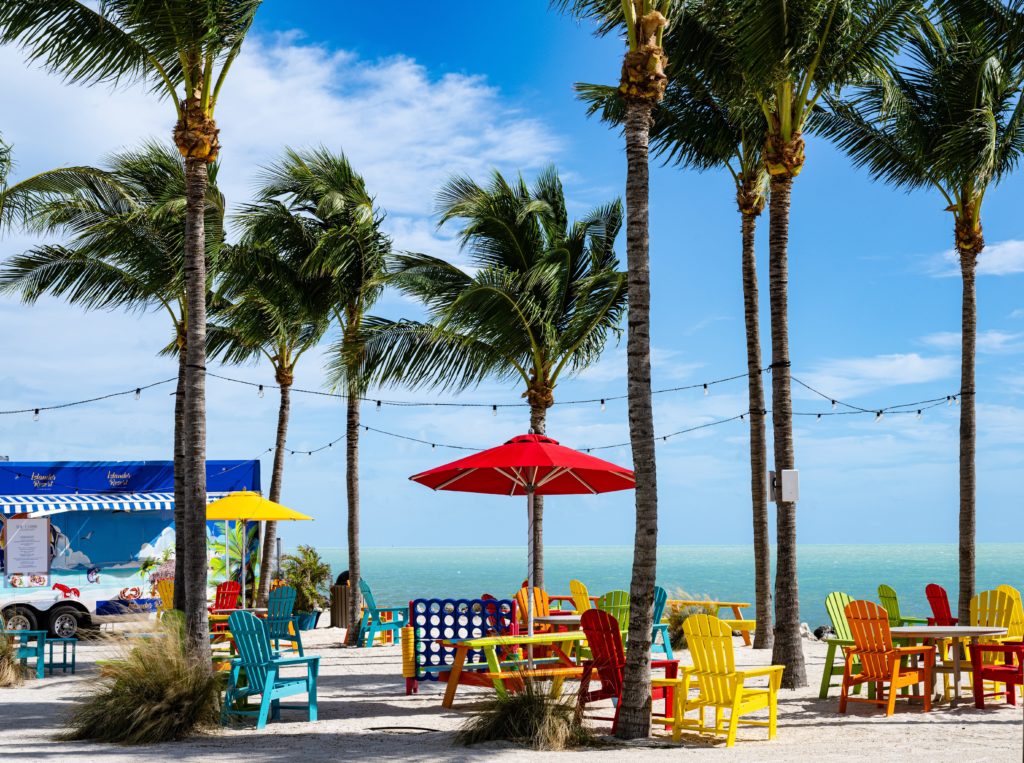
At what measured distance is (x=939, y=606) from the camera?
42.1ft

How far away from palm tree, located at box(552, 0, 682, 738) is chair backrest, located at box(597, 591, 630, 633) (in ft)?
12.5

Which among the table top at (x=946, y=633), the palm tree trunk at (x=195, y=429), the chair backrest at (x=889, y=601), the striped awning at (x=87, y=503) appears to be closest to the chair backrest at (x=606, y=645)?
the table top at (x=946, y=633)

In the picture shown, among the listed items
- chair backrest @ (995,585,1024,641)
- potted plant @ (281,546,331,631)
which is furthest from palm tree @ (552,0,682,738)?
potted plant @ (281,546,331,631)

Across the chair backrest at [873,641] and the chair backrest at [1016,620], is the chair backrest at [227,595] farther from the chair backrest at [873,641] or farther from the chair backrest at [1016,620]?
the chair backrest at [1016,620]

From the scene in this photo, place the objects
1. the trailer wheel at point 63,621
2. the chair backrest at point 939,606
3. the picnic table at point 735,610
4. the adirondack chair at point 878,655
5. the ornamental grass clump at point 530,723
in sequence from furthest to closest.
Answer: the trailer wheel at point 63,621 → the picnic table at point 735,610 → the chair backrest at point 939,606 → the adirondack chair at point 878,655 → the ornamental grass clump at point 530,723

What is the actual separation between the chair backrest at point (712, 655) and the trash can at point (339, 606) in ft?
40.7

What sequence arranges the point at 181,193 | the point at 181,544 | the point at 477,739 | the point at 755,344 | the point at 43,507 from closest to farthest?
the point at 477,739 → the point at 181,544 → the point at 755,344 → the point at 181,193 → the point at 43,507

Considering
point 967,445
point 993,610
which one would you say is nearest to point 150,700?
point 993,610

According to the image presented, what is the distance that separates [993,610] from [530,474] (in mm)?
5123

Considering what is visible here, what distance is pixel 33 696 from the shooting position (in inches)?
457

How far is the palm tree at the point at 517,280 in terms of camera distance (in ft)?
56.1

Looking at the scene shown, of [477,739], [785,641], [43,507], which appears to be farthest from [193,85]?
[43,507]

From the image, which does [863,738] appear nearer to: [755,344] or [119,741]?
[119,741]

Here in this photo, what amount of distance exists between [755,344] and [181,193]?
29.0ft
